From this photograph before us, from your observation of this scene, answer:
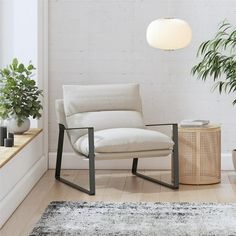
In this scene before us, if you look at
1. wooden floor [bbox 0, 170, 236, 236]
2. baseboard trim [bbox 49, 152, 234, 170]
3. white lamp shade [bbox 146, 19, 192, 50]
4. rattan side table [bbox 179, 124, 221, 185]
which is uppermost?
white lamp shade [bbox 146, 19, 192, 50]

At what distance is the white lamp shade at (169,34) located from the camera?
5859 mm

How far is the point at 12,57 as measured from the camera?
20.6ft

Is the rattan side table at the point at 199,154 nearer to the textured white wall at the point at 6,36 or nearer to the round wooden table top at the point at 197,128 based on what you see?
the round wooden table top at the point at 197,128

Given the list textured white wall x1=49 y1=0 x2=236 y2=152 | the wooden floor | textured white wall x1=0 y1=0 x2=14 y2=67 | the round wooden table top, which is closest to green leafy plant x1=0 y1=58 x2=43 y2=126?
textured white wall x1=0 y1=0 x2=14 y2=67

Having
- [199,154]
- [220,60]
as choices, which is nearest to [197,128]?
[199,154]

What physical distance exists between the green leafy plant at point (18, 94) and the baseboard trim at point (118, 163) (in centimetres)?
93

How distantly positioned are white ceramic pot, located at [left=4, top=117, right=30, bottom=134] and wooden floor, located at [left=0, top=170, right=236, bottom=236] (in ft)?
1.65

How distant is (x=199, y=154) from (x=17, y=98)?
163 centimetres

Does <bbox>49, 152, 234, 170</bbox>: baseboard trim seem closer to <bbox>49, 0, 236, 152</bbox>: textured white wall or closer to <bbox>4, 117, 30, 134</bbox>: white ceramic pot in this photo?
<bbox>49, 0, 236, 152</bbox>: textured white wall

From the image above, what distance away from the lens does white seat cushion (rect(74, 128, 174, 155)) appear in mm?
5465

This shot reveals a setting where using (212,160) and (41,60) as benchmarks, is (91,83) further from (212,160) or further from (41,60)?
(212,160)

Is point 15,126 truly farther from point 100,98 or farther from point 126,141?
point 126,141

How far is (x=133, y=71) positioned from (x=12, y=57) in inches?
45.6

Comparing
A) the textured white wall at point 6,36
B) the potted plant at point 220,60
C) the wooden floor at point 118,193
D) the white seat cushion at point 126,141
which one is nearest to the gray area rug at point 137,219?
the wooden floor at point 118,193
